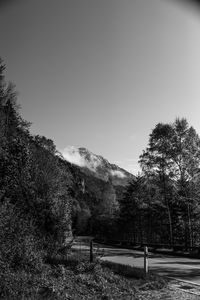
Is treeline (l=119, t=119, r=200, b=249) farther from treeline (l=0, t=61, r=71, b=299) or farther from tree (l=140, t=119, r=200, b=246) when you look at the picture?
treeline (l=0, t=61, r=71, b=299)

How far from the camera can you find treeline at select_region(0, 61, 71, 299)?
7.49m

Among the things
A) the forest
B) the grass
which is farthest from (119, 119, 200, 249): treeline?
the grass

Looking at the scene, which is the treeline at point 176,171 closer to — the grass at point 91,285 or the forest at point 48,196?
the forest at point 48,196

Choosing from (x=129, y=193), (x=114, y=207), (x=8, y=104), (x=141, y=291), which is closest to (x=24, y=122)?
(x=8, y=104)

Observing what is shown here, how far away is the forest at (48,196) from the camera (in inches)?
326

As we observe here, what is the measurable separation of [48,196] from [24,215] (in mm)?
3364

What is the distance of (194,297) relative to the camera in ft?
26.2

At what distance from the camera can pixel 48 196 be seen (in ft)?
51.5

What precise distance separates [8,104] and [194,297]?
980 inches

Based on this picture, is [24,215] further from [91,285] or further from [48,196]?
[91,285]

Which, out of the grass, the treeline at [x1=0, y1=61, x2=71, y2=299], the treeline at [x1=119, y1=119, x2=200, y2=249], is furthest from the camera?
the treeline at [x1=119, y1=119, x2=200, y2=249]

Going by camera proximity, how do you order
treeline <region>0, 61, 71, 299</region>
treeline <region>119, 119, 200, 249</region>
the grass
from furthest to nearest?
treeline <region>119, 119, 200, 249</region>, treeline <region>0, 61, 71, 299</region>, the grass

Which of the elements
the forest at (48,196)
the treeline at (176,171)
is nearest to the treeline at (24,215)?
the forest at (48,196)

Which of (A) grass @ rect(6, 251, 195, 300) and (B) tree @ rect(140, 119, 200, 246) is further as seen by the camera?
(B) tree @ rect(140, 119, 200, 246)
